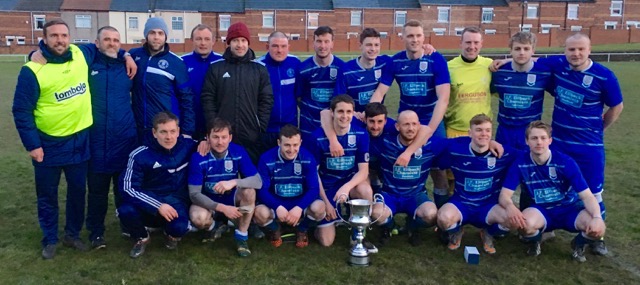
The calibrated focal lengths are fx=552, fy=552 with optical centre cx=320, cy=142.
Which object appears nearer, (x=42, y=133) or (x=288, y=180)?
(x=42, y=133)

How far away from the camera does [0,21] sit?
5006 cm

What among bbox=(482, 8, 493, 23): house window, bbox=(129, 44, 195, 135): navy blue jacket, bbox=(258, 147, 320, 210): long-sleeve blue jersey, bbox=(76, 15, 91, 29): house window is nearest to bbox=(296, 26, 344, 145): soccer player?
bbox=(258, 147, 320, 210): long-sleeve blue jersey

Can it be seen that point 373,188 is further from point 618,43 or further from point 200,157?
point 618,43

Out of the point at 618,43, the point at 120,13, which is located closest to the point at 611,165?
the point at 618,43

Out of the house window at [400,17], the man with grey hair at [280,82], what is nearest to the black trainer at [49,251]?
the man with grey hair at [280,82]

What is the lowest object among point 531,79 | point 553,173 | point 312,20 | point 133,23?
point 553,173

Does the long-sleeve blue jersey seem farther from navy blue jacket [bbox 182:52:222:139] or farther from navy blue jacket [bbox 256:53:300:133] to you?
navy blue jacket [bbox 182:52:222:139]

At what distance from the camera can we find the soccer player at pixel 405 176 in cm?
465

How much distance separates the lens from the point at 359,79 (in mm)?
5242

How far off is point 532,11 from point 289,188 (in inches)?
2070

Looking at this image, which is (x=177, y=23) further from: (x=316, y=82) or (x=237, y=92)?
(x=237, y=92)

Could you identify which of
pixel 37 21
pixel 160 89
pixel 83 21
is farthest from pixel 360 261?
pixel 37 21

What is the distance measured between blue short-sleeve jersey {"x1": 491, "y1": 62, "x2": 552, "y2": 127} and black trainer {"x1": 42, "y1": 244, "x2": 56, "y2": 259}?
3.99m

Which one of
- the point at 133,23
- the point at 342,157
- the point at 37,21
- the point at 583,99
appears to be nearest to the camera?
the point at 583,99
